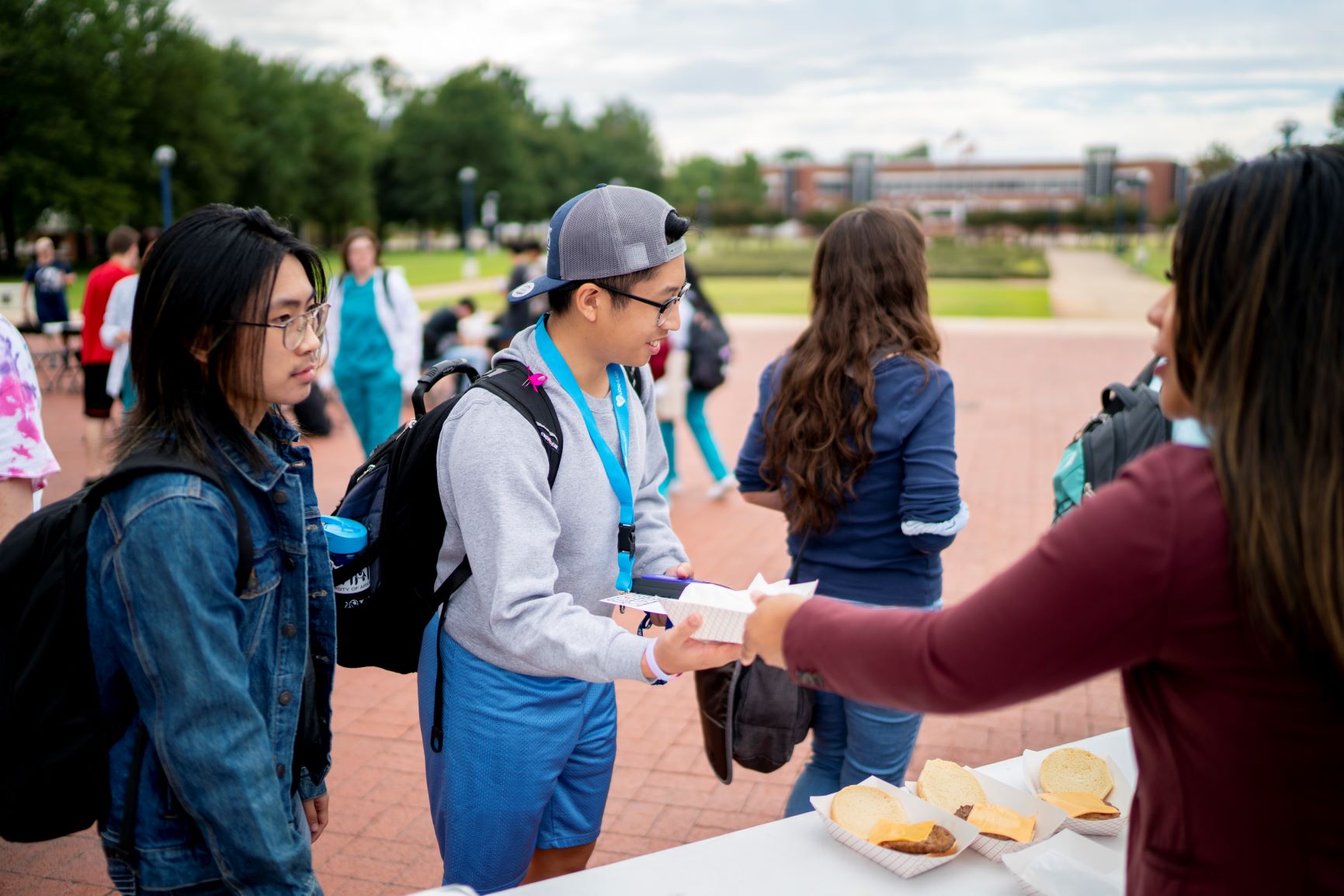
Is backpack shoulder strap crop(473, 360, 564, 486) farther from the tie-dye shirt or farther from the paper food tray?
the tie-dye shirt

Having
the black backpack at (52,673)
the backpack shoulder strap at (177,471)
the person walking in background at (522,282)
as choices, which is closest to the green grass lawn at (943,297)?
the person walking in background at (522,282)

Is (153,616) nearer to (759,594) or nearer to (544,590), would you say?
(544,590)

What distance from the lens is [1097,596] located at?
112 cm

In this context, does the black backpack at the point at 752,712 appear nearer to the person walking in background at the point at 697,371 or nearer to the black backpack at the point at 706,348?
the person walking in background at the point at 697,371

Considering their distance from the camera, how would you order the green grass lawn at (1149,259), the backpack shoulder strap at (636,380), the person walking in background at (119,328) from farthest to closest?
1. the green grass lawn at (1149,259)
2. the person walking in background at (119,328)
3. the backpack shoulder strap at (636,380)

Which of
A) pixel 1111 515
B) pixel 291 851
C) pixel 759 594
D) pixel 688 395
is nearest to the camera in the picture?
pixel 1111 515

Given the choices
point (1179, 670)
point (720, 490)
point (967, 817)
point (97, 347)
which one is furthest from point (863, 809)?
point (97, 347)

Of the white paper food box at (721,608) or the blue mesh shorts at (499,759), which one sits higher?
the white paper food box at (721,608)

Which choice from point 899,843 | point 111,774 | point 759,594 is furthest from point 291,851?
point 899,843

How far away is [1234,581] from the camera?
111 cm

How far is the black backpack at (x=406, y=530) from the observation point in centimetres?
207

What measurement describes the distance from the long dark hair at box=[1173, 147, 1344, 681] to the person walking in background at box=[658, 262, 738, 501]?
6.68 m

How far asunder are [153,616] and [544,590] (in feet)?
2.22

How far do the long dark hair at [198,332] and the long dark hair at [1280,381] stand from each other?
1.41 meters
